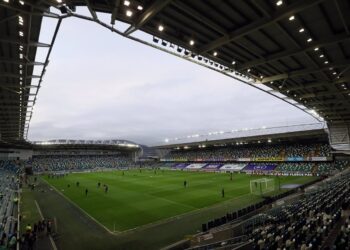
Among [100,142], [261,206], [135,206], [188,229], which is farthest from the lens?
[100,142]

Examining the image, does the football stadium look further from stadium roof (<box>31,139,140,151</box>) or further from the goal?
stadium roof (<box>31,139,140,151</box>)

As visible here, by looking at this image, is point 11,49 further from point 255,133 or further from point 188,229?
point 255,133

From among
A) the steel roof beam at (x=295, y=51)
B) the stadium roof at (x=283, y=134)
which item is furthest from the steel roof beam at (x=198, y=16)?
the stadium roof at (x=283, y=134)

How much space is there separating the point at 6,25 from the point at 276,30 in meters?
14.1

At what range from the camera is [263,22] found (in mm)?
12414

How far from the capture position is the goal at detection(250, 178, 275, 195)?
3465 centimetres

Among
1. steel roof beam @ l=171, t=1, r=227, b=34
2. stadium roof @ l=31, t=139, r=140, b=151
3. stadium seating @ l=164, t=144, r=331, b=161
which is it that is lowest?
stadium seating @ l=164, t=144, r=331, b=161

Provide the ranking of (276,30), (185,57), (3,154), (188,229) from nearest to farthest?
(276,30) → (185,57) → (188,229) → (3,154)

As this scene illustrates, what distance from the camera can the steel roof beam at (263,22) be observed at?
434 inches

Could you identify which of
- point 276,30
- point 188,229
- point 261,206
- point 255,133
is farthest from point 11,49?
point 255,133

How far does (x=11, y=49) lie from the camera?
14.7 m

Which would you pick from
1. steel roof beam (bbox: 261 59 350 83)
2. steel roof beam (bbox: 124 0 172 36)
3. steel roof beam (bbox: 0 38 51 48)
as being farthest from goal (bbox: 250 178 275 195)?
steel roof beam (bbox: 0 38 51 48)

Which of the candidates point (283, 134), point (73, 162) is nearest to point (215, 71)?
point (283, 134)

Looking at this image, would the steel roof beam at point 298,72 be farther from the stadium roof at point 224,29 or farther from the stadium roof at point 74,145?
the stadium roof at point 74,145
